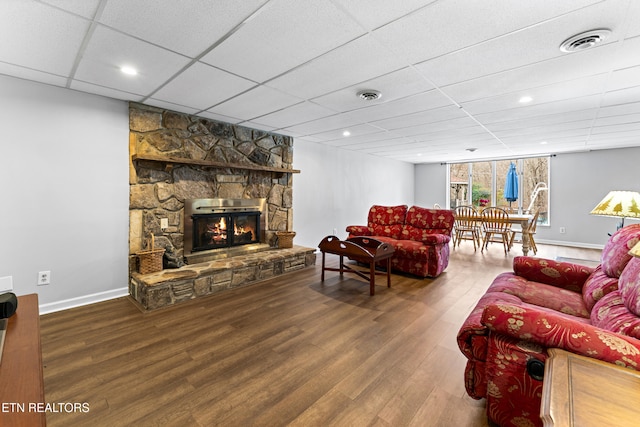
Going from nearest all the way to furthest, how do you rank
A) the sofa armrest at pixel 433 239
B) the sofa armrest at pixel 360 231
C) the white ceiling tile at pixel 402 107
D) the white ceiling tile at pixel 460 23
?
the white ceiling tile at pixel 460 23 < the white ceiling tile at pixel 402 107 < the sofa armrest at pixel 433 239 < the sofa armrest at pixel 360 231

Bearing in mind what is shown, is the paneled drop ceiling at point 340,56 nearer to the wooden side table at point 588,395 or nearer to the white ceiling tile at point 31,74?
the white ceiling tile at point 31,74

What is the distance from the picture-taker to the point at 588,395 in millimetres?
777

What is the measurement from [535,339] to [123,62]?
3.21m

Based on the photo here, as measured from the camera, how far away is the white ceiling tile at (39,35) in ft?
5.41

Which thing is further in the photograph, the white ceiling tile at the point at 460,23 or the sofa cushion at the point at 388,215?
the sofa cushion at the point at 388,215

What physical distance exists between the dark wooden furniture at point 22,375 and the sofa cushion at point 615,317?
2.13m

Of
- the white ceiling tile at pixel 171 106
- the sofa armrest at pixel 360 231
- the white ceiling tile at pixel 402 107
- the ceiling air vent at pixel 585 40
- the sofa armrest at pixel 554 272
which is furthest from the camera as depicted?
the sofa armrest at pixel 360 231

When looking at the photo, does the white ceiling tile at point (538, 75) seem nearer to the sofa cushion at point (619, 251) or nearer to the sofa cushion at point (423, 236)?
the sofa cushion at point (619, 251)

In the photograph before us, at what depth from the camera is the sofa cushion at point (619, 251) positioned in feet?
5.63

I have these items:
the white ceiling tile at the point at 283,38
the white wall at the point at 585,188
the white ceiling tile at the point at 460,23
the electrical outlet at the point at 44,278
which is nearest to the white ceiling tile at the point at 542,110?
the white ceiling tile at the point at 460,23

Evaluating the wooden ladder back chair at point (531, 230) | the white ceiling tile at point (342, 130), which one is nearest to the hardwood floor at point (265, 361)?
the white ceiling tile at point (342, 130)

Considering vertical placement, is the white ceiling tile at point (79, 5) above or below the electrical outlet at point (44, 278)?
above

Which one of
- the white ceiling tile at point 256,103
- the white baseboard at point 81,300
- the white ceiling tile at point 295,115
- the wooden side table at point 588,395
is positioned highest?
the white ceiling tile at point 295,115

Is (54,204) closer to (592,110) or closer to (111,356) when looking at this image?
(111,356)
